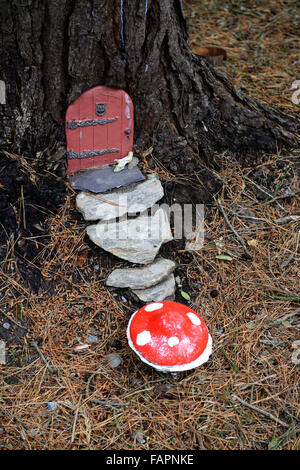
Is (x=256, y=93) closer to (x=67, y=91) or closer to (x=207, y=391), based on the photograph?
(x=67, y=91)

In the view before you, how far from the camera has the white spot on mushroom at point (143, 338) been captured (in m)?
2.17

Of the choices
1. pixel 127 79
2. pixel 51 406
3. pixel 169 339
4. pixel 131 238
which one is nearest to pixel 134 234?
pixel 131 238

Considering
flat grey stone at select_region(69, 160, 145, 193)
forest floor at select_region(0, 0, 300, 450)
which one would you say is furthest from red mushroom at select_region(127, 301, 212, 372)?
flat grey stone at select_region(69, 160, 145, 193)

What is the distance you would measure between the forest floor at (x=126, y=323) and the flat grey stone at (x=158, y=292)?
62mm

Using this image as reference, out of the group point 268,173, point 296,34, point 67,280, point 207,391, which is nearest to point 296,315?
point 207,391

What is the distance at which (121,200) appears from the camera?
9.41ft

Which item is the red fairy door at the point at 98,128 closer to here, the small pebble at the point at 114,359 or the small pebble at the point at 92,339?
the small pebble at the point at 92,339

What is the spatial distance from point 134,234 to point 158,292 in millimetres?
426

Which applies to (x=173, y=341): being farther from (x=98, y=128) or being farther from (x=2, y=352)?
(x=98, y=128)

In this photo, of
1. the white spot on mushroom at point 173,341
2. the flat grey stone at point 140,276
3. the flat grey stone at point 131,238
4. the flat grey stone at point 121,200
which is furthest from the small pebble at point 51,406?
the flat grey stone at point 121,200

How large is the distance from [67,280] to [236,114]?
1.87 m

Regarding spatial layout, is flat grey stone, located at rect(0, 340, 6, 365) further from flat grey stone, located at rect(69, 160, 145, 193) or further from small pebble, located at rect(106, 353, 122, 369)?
flat grey stone, located at rect(69, 160, 145, 193)

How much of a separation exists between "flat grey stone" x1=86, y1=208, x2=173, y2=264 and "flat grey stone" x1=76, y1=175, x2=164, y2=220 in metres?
0.07

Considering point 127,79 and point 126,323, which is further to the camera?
point 127,79
